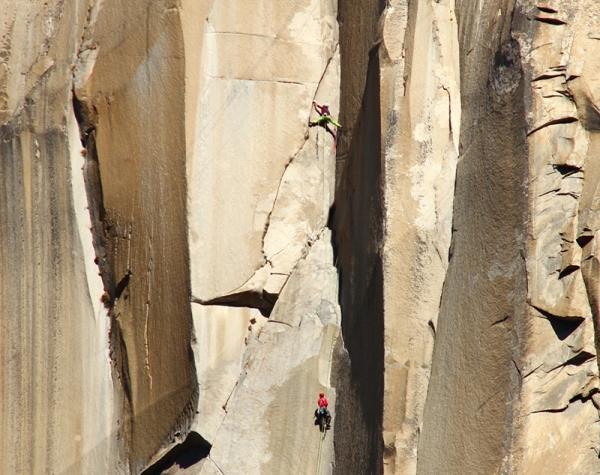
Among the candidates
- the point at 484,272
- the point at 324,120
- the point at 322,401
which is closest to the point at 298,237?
the point at 324,120

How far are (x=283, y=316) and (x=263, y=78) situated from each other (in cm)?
175

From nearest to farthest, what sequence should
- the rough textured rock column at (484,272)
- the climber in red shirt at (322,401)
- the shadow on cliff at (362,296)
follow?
1. the rough textured rock column at (484,272)
2. the shadow on cliff at (362,296)
3. the climber in red shirt at (322,401)

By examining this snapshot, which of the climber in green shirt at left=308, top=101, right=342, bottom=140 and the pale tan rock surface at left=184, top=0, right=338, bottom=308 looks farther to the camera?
the climber in green shirt at left=308, top=101, right=342, bottom=140

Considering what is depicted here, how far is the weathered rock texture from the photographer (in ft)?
19.2

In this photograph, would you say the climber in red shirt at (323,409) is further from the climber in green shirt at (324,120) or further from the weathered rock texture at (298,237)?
the climber in green shirt at (324,120)

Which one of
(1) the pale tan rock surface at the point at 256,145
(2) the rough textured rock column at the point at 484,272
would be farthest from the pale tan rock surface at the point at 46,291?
(2) the rough textured rock column at the point at 484,272

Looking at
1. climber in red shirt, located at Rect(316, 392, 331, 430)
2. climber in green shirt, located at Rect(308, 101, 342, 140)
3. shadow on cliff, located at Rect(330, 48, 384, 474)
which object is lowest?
climber in red shirt, located at Rect(316, 392, 331, 430)

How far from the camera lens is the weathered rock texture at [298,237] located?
5.86m

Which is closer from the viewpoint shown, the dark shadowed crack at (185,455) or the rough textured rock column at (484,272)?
the rough textured rock column at (484,272)

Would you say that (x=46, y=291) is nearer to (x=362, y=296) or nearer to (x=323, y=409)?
(x=323, y=409)

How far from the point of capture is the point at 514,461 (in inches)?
225

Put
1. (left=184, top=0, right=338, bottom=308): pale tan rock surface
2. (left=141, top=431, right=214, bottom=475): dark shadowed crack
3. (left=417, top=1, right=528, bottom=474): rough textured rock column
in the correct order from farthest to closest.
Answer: (left=184, top=0, right=338, bottom=308): pale tan rock surface
(left=141, top=431, right=214, bottom=475): dark shadowed crack
(left=417, top=1, right=528, bottom=474): rough textured rock column

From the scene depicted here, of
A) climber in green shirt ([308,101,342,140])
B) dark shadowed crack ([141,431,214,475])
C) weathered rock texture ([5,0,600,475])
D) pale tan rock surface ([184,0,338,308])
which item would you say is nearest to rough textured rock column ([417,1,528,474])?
weathered rock texture ([5,0,600,475])

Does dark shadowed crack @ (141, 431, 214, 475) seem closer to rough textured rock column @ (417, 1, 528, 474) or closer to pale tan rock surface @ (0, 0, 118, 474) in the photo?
pale tan rock surface @ (0, 0, 118, 474)
